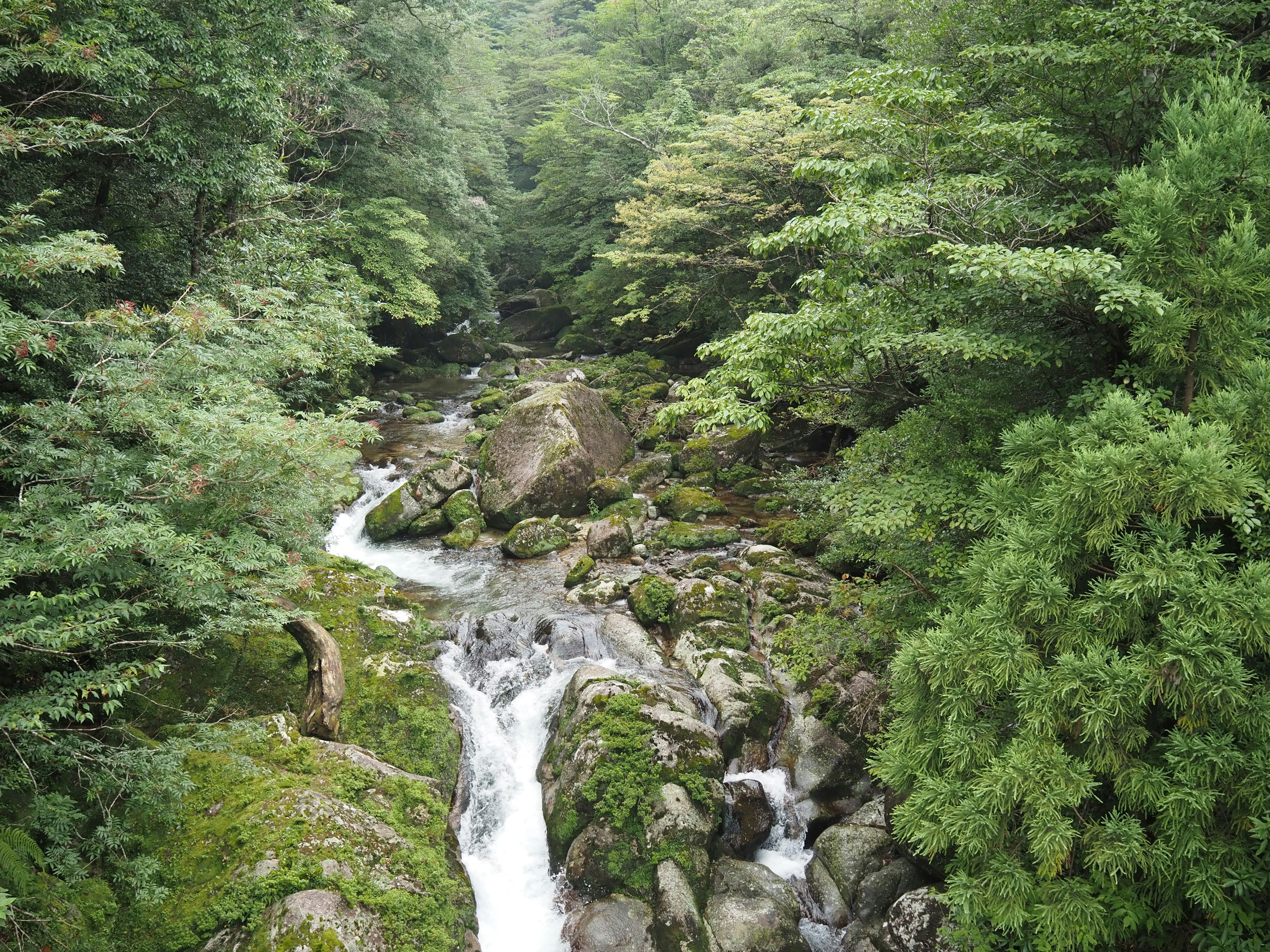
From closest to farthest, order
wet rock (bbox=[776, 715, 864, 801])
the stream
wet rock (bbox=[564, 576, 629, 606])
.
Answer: the stream < wet rock (bbox=[776, 715, 864, 801]) < wet rock (bbox=[564, 576, 629, 606])

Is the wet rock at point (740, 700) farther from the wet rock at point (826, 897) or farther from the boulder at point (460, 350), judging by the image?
the boulder at point (460, 350)

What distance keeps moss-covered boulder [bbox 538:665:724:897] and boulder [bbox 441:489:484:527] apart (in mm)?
6610

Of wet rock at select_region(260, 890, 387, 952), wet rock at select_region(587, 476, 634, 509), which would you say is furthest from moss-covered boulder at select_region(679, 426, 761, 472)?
wet rock at select_region(260, 890, 387, 952)

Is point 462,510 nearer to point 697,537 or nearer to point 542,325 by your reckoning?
point 697,537

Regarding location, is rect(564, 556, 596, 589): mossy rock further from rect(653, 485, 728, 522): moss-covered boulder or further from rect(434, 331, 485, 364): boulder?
rect(434, 331, 485, 364): boulder

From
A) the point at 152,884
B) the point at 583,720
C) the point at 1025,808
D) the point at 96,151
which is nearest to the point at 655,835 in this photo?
the point at 583,720

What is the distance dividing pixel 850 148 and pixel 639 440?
333 inches

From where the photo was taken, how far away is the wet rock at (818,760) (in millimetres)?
7430

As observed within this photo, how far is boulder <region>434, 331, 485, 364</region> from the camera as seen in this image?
A: 2583 centimetres

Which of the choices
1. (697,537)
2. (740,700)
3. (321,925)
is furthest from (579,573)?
(321,925)

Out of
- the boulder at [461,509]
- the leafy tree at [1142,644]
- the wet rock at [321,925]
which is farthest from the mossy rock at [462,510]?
the leafy tree at [1142,644]

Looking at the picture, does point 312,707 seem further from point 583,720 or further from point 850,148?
point 850,148

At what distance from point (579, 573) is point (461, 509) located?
142 inches

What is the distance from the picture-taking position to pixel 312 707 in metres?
6.83
